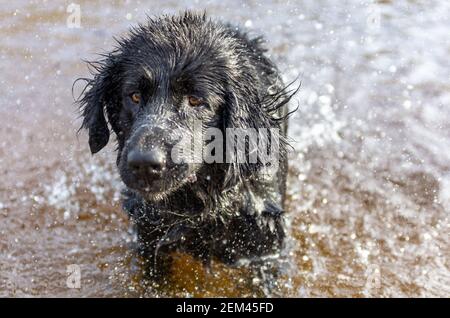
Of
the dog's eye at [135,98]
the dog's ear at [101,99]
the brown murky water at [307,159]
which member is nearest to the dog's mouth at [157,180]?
the dog's eye at [135,98]

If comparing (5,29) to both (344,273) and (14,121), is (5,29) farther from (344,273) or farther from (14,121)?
(344,273)

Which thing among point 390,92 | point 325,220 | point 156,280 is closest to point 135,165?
point 156,280

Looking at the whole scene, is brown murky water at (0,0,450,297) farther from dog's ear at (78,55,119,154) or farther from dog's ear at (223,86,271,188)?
dog's ear at (78,55,119,154)

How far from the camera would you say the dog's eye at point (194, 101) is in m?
3.61

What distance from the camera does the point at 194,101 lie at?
11.9 ft

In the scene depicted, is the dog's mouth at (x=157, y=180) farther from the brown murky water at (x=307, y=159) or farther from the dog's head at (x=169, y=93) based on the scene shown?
the brown murky water at (x=307, y=159)

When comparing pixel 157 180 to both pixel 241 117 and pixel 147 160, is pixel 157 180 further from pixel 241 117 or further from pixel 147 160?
pixel 241 117

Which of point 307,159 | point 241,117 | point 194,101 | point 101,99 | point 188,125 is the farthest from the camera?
point 307,159

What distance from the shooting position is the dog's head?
3330mm

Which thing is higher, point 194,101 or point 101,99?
point 101,99

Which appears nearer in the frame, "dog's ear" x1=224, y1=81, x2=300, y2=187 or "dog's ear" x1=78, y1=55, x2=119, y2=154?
"dog's ear" x1=224, y1=81, x2=300, y2=187

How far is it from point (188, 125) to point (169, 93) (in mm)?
242

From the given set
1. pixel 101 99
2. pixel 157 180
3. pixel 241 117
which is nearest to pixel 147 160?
pixel 157 180

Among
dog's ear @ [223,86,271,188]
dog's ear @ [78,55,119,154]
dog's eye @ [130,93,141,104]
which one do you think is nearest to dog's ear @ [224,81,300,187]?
dog's ear @ [223,86,271,188]
